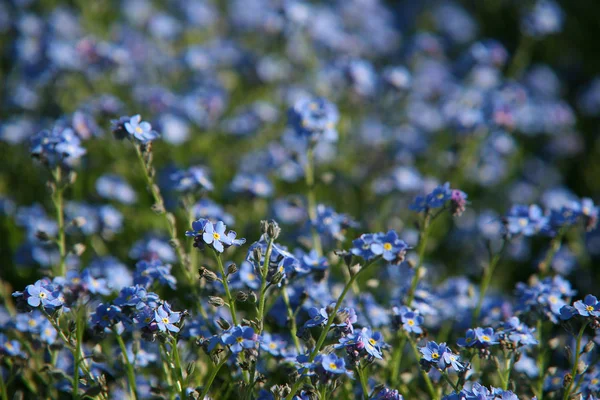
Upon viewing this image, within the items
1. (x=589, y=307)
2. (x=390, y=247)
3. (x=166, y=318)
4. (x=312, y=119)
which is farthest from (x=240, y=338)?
(x=312, y=119)

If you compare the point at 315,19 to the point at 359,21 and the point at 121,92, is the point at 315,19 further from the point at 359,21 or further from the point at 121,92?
the point at 121,92

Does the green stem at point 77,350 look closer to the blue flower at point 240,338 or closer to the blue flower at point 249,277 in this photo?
the blue flower at point 240,338

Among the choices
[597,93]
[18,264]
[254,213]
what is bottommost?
[18,264]

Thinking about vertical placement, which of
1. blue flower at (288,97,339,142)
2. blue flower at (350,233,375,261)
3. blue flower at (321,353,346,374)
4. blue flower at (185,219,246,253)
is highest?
blue flower at (288,97,339,142)

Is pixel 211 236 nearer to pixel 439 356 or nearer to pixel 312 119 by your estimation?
pixel 439 356

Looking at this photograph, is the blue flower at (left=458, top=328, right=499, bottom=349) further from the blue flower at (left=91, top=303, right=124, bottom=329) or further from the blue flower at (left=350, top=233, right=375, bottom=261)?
the blue flower at (left=91, top=303, right=124, bottom=329)

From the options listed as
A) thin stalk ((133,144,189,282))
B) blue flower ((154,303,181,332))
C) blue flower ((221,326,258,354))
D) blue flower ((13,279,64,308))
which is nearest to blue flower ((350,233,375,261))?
blue flower ((221,326,258,354))

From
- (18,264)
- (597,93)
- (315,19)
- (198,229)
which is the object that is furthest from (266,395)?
(597,93)
